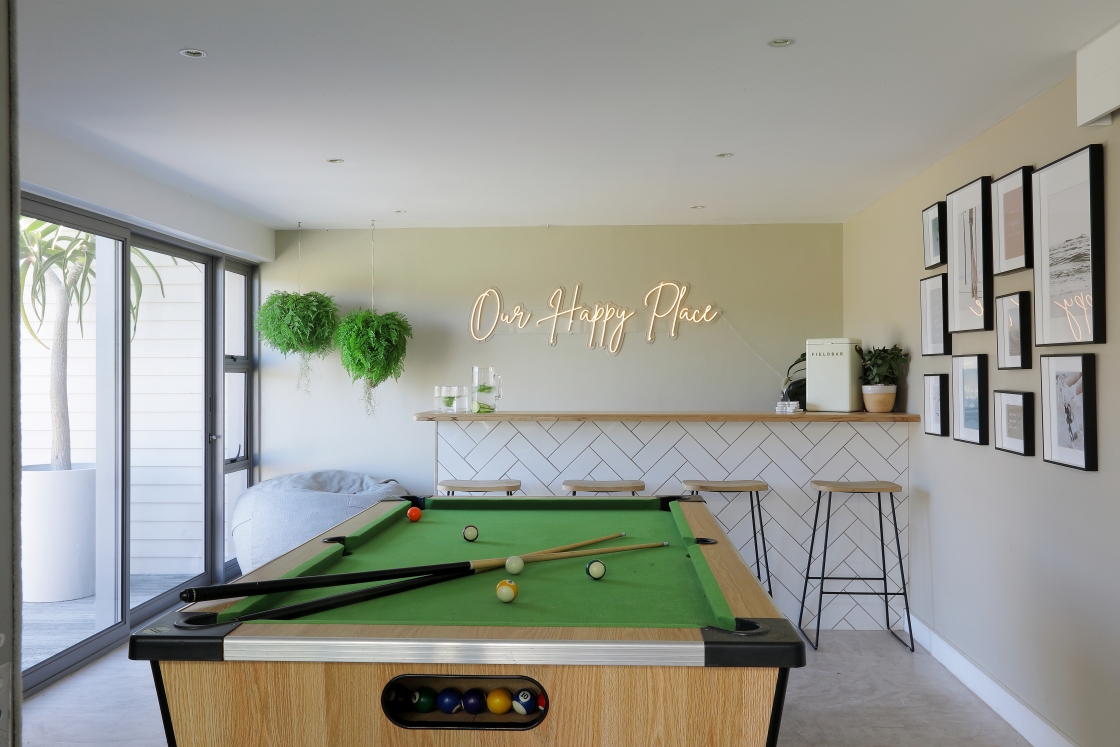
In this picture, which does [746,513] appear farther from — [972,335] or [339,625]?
[339,625]

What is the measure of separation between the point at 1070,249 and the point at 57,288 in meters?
4.36

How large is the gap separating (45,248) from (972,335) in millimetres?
4366

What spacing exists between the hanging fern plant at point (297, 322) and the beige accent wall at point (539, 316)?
1.12 feet

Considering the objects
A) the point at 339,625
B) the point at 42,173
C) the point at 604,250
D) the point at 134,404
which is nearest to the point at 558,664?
the point at 339,625

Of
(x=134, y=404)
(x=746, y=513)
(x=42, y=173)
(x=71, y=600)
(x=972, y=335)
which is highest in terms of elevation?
(x=42, y=173)

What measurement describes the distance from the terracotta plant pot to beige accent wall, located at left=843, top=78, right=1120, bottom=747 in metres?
0.10

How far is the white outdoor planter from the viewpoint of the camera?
12.3 feet

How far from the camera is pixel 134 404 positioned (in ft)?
15.0

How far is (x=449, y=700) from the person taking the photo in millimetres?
1738

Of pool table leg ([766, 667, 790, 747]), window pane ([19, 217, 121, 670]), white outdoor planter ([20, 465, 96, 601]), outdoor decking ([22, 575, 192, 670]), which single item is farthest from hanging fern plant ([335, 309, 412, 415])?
pool table leg ([766, 667, 790, 747])

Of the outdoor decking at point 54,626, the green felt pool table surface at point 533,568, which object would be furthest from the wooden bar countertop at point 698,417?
the outdoor decking at point 54,626

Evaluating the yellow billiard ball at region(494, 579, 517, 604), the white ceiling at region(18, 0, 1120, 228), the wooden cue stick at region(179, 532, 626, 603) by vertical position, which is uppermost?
the white ceiling at region(18, 0, 1120, 228)

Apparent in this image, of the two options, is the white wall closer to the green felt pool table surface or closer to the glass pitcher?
the glass pitcher

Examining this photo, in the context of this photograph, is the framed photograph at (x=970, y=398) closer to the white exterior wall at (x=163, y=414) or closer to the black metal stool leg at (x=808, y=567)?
the black metal stool leg at (x=808, y=567)
